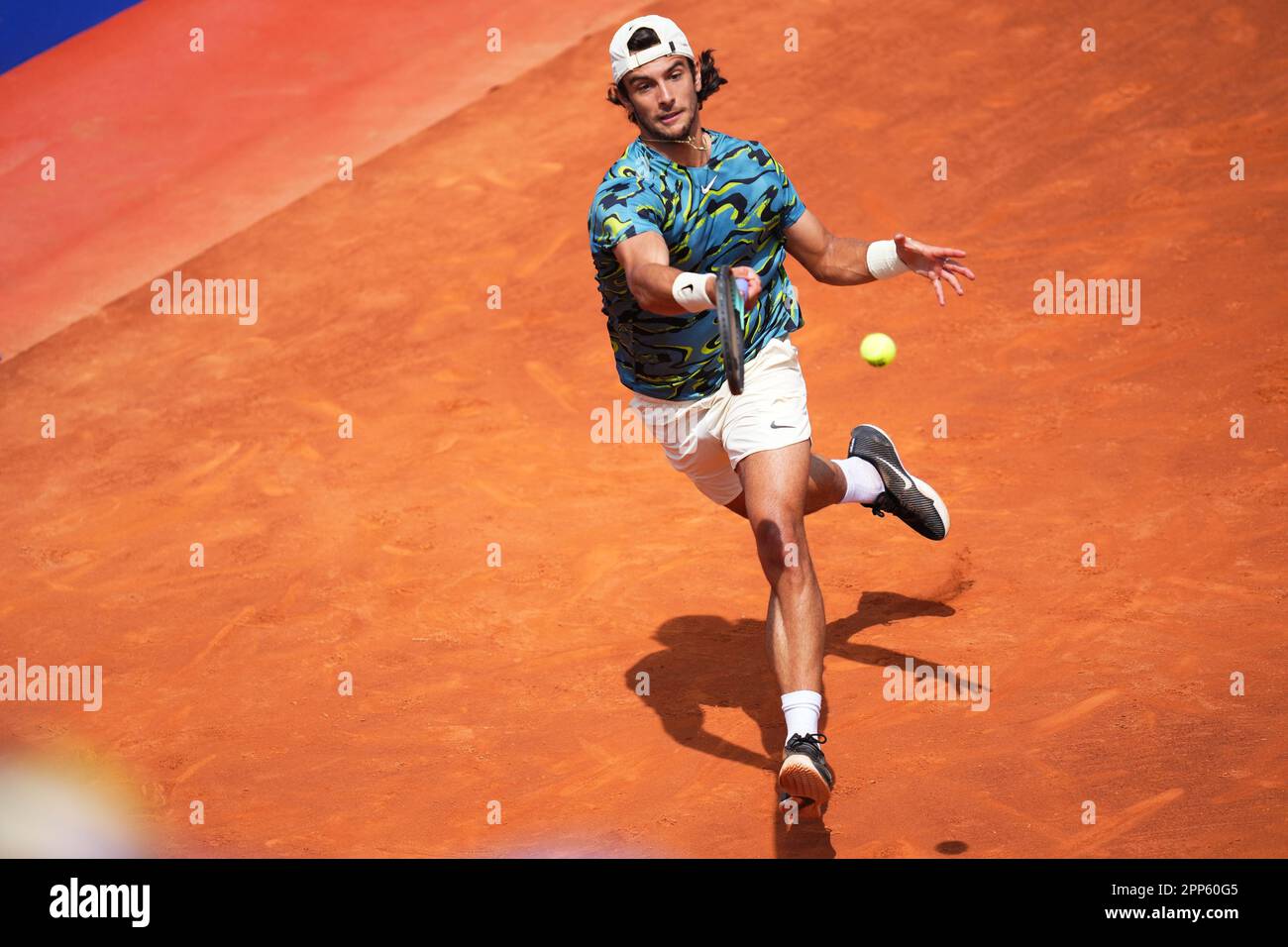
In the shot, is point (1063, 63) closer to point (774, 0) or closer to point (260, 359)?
point (774, 0)

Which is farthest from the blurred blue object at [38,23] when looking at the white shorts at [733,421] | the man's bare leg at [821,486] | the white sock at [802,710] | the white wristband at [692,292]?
the white sock at [802,710]

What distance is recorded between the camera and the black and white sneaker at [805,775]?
4266 mm

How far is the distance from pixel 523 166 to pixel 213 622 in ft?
19.5

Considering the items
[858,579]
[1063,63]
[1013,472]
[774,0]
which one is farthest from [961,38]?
[858,579]

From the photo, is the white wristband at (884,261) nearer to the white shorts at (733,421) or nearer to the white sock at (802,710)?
the white shorts at (733,421)

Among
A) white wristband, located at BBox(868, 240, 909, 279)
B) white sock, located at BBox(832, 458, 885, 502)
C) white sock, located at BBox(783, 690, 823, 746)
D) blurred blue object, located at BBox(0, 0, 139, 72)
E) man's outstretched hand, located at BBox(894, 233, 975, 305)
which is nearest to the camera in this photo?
white sock, located at BBox(783, 690, 823, 746)

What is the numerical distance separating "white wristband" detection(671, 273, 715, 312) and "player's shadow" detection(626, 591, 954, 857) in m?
1.65

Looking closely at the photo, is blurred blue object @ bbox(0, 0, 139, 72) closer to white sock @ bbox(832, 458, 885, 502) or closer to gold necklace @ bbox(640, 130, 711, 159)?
gold necklace @ bbox(640, 130, 711, 159)

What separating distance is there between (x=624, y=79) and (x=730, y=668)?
7.68 feet

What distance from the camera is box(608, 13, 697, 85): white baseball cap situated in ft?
16.2

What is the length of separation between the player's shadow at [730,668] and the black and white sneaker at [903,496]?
39cm

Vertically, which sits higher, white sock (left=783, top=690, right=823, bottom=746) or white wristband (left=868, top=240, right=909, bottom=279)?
white wristband (left=868, top=240, right=909, bottom=279)

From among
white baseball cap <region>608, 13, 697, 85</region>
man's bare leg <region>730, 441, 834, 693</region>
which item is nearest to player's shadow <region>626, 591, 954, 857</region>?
man's bare leg <region>730, 441, 834, 693</region>

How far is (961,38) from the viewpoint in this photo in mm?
12133
